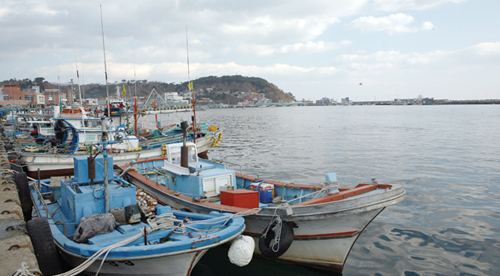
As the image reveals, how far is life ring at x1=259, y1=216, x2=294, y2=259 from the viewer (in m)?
7.56

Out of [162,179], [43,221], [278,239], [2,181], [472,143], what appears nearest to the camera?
[43,221]

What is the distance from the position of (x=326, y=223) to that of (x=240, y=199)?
245 cm

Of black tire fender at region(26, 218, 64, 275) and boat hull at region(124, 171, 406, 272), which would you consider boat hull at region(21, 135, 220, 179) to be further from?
boat hull at region(124, 171, 406, 272)

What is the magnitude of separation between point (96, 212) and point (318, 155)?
21.1m

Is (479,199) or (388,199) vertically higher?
(388,199)

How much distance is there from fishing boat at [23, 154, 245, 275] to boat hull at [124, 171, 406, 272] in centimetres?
90

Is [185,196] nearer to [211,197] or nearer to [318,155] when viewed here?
[211,197]

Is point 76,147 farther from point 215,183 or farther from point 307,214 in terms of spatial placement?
point 307,214

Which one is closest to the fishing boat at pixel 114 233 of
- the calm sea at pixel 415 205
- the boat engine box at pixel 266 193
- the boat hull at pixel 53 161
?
the calm sea at pixel 415 205

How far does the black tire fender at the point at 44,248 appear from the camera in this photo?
6.45 meters

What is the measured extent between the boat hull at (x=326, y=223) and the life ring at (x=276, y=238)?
0.19 m

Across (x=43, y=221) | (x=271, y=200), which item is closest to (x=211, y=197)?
(x=271, y=200)

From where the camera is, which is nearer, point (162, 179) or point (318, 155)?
point (162, 179)

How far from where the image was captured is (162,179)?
13.6 meters
